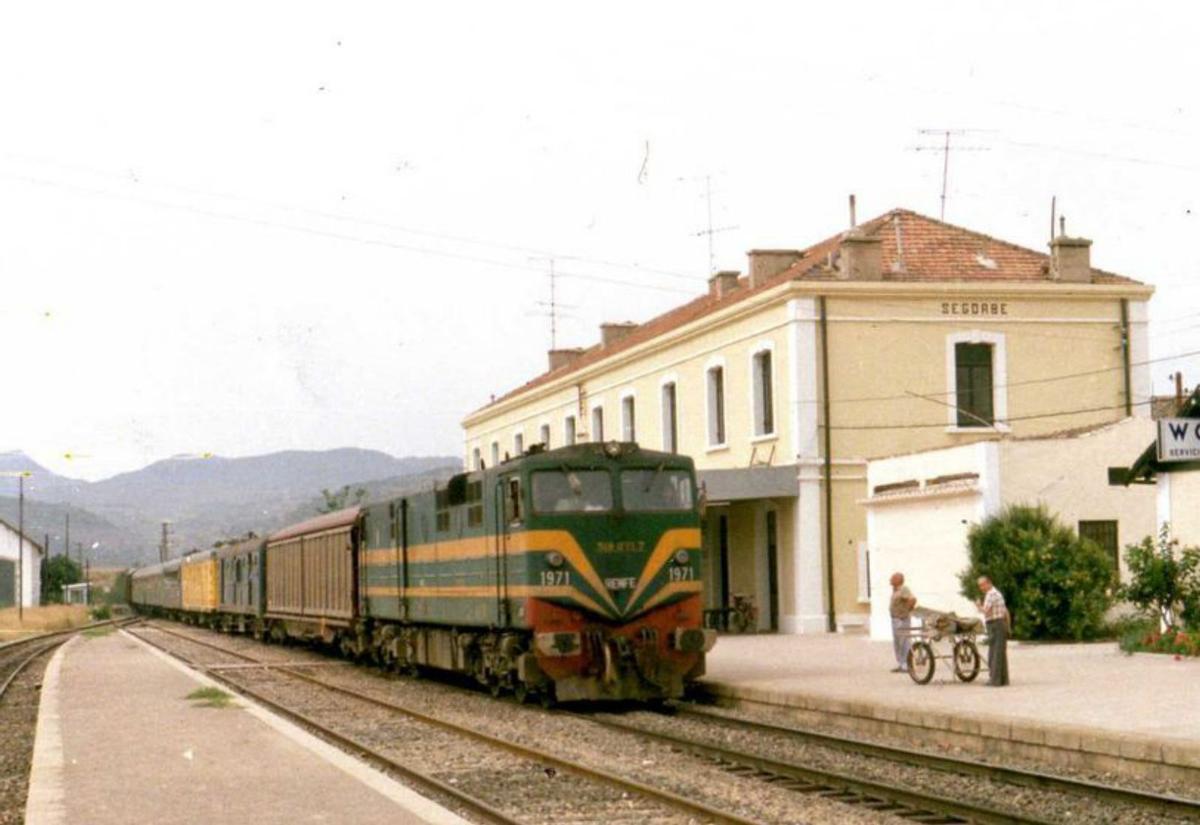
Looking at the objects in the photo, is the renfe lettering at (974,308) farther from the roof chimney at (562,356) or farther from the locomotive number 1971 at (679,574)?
the roof chimney at (562,356)

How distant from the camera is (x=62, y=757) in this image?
50.1ft

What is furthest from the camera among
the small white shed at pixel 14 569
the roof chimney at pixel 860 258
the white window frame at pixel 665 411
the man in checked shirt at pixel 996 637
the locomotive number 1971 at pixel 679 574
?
the small white shed at pixel 14 569

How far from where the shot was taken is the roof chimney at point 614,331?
54000mm

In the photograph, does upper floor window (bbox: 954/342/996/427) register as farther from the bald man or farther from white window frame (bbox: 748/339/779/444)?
the bald man

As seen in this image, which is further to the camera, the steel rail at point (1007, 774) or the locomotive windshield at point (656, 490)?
the locomotive windshield at point (656, 490)

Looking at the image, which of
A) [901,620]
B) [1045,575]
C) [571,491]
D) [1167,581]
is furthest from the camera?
[1045,575]

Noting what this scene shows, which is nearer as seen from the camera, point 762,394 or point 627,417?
point 762,394

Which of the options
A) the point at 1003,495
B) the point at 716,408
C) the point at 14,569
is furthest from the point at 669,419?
the point at 14,569

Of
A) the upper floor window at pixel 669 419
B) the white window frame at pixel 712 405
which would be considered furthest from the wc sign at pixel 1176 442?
the upper floor window at pixel 669 419

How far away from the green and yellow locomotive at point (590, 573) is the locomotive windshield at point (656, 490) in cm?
Answer: 1

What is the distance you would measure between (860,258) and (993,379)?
4003mm

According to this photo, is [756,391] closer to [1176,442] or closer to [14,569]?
[1176,442]

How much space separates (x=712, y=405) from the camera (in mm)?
40469

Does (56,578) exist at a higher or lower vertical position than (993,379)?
lower
